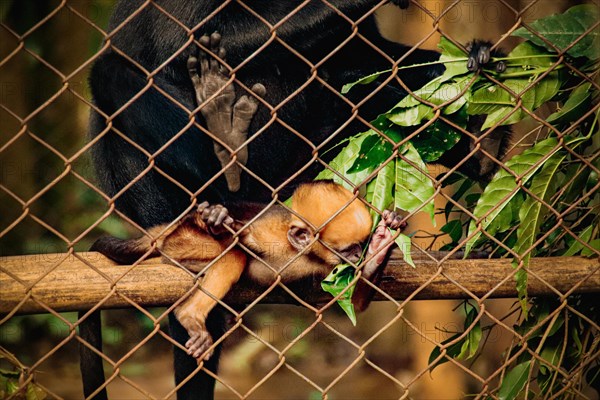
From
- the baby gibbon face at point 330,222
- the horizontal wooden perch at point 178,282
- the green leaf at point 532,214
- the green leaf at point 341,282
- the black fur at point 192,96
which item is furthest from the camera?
the black fur at point 192,96

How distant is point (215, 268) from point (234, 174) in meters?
0.43

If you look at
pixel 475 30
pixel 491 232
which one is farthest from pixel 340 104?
pixel 475 30

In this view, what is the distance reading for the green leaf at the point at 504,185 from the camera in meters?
1.93

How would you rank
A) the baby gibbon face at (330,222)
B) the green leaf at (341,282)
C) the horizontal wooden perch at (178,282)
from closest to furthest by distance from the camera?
the horizontal wooden perch at (178,282) < the green leaf at (341,282) < the baby gibbon face at (330,222)

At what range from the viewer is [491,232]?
1984 mm

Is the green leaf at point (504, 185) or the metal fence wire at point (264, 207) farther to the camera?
the green leaf at point (504, 185)

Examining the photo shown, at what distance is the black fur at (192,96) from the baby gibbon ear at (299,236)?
429 millimetres

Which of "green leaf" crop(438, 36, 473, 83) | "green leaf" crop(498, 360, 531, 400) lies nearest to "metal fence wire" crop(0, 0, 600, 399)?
"green leaf" crop(498, 360, 531, 400)

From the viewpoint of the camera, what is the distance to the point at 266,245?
2.04 meters

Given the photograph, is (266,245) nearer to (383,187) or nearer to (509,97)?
(383,187)

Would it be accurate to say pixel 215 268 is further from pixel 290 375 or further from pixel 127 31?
pixel 290 375

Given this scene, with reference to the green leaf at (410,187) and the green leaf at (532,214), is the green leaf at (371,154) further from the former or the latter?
the green leaf at (532,214)

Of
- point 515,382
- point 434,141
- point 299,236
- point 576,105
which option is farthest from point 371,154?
point 515,382

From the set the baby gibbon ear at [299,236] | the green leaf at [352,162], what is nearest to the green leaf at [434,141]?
the green leaf at [352,162]
